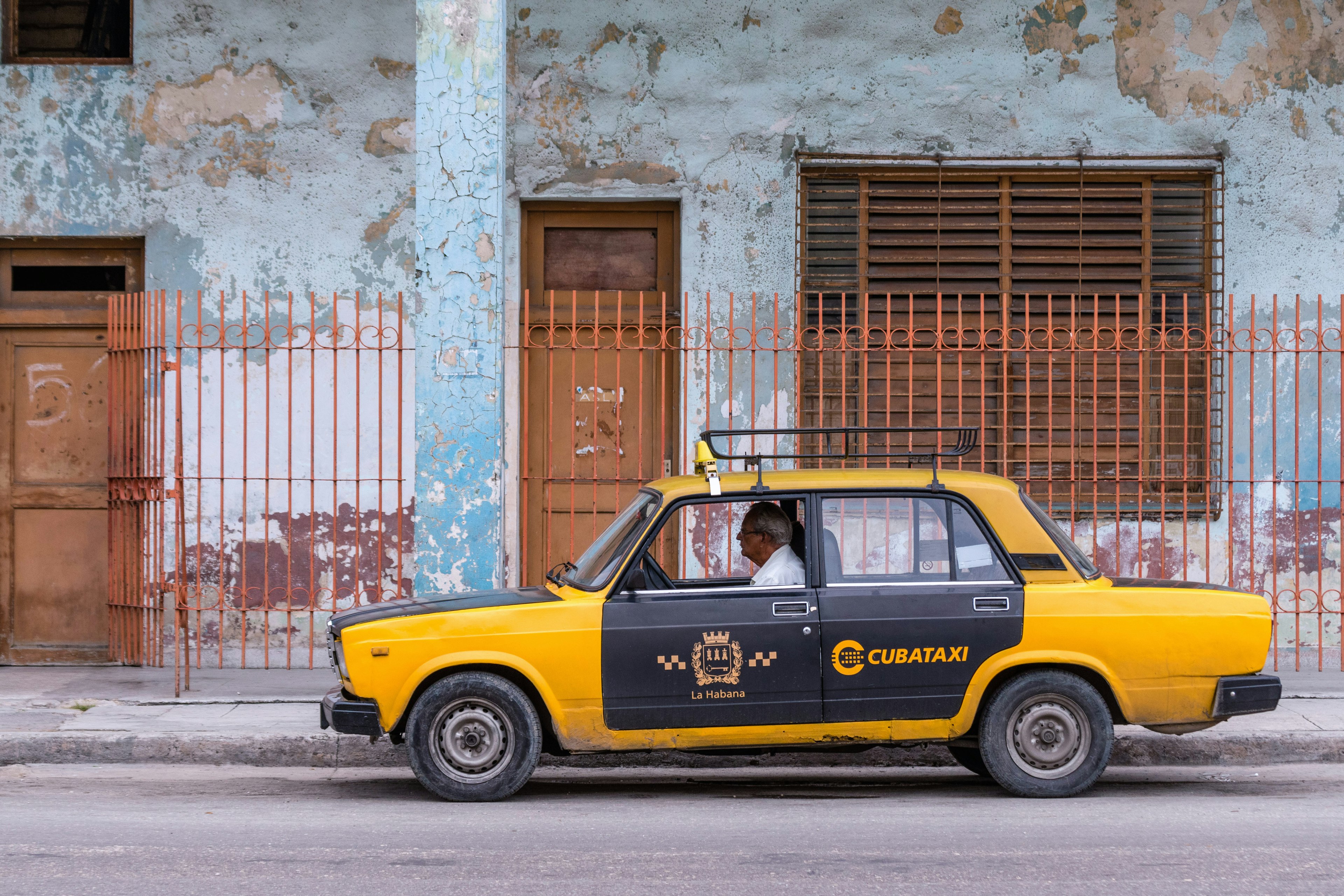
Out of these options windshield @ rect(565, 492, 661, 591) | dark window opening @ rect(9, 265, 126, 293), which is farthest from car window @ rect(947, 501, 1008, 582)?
dark window opening @ rect(9, 265, 126, 293)

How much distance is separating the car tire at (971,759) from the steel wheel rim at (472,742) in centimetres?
217

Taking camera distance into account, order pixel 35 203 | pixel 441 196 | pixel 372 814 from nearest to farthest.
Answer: pixel 372 814
pixel 441 196
pixel 35 203

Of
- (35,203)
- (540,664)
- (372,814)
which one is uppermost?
(35,203)

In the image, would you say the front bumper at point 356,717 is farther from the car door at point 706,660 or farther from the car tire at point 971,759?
the car tire at point 971,759

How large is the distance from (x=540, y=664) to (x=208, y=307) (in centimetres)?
542

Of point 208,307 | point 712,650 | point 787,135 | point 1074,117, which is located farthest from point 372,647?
point 1074,117

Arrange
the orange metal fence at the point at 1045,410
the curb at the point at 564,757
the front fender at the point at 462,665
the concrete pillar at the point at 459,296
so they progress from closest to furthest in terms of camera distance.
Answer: the front fender at the point at 462,665
the curb at the point at 564,757
the concrete pillar at the point at 459,296
the orange metal fence at the point at 1045,410

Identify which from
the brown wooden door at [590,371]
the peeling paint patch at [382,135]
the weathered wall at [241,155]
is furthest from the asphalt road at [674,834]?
the peeling paint patch at [382,135]

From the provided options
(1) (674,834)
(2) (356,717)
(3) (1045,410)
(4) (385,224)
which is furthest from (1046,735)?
(4) (385,224)

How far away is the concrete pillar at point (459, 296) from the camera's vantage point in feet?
26.0

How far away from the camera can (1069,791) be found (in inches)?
236

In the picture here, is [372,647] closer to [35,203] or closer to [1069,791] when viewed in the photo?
[1069,791]

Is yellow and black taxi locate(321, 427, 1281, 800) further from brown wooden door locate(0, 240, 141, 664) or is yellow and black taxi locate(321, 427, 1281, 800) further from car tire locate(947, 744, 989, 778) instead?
brown wooden door locate(0, 240, 141, 664)

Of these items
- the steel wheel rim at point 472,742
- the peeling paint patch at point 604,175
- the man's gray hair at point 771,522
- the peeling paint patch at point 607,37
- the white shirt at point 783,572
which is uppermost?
the peeling paint patch at point 607,37
